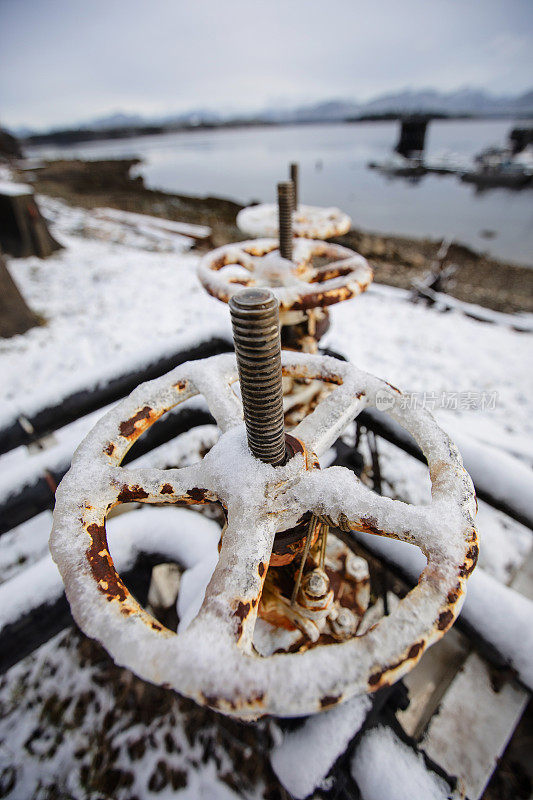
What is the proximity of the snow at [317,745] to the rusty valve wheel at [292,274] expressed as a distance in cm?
125

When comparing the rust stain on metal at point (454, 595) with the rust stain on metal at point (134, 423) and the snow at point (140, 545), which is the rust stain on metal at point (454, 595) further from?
the snow at point (140, 545)

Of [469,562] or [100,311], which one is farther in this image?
[100,311]

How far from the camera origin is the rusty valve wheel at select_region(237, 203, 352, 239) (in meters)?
2.53

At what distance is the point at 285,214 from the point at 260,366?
1.49 metres

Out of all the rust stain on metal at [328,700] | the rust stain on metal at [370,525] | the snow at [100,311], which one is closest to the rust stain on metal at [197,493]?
the rust stain on metal at [370,525]

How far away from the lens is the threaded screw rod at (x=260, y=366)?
0.66 metres

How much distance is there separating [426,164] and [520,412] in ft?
122

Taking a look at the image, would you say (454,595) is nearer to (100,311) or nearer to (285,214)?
(285,214)

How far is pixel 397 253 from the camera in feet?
32.7

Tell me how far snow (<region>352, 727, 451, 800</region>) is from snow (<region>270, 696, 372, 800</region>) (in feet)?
0.18

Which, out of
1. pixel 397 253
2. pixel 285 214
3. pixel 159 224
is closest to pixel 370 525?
pixel 285 214

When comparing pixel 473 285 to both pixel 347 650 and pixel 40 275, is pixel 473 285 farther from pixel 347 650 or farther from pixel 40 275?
pixel 347 650

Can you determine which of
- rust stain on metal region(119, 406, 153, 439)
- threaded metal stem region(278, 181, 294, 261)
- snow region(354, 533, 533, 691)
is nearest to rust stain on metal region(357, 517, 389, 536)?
rust stain on metal region(119, 406, 153, 439)

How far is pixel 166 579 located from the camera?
205cm
